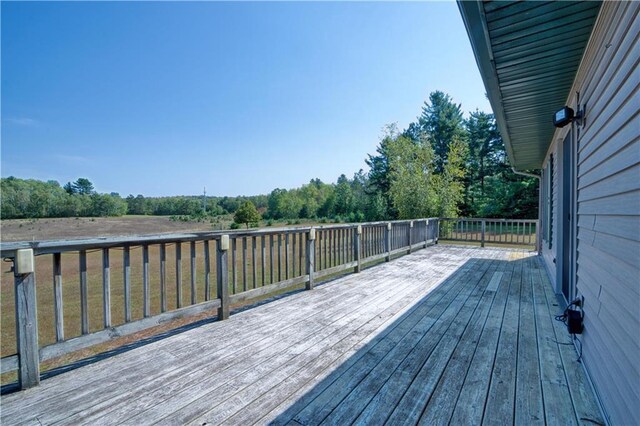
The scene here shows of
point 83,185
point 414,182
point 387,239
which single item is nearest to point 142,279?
point 387,239

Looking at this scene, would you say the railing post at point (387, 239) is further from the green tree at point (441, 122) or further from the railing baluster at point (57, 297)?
the green tree at point (441, 122)

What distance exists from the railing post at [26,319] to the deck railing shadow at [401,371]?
1.54 meters

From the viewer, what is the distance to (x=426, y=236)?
27.9 ft

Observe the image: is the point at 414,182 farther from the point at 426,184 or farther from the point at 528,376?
the point at 528,376

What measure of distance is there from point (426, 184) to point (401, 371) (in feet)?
43.1

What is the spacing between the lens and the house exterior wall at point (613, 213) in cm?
117

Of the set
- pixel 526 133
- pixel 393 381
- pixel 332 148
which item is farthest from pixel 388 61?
pixel 332 148

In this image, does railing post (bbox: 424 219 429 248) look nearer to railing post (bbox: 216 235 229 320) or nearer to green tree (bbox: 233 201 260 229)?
railing post (bbox: 216 235 229 320)

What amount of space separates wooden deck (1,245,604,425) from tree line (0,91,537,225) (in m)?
11.5

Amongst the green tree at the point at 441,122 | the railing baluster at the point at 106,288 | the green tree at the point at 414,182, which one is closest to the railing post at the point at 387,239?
the railing baluster at the point at 106,288

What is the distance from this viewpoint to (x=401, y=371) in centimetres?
194

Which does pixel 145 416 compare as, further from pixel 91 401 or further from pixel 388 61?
pixel 388 61

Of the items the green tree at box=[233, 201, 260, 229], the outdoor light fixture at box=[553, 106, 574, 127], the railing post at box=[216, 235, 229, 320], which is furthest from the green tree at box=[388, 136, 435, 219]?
the green tree at box=[233, 201, 260, 229]

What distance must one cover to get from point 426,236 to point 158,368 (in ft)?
25.7
